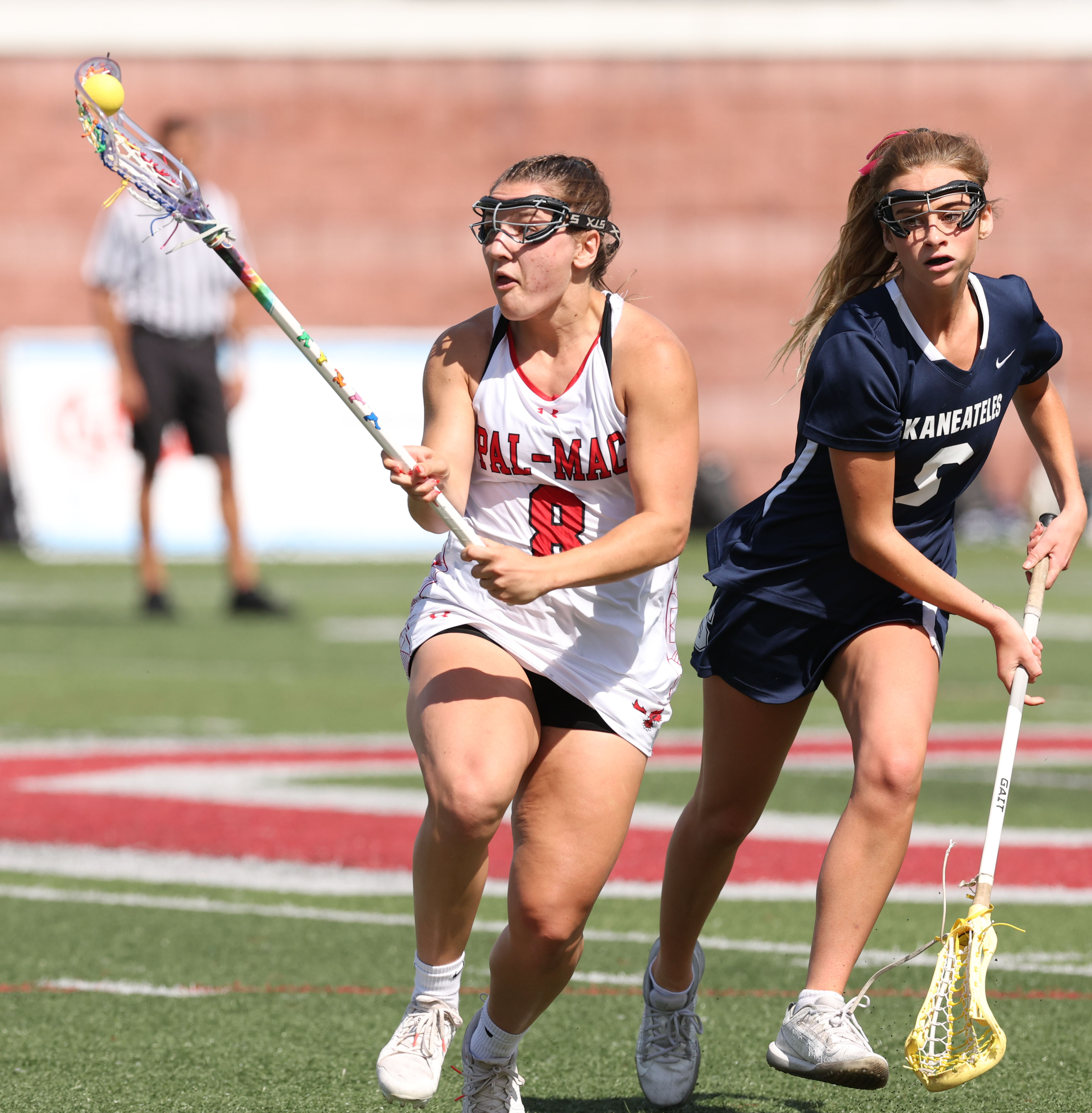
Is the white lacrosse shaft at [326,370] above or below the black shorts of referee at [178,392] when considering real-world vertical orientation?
above

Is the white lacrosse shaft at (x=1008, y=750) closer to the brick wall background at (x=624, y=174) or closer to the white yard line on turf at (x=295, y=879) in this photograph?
the white yard line on turf at (x=295, y=879)

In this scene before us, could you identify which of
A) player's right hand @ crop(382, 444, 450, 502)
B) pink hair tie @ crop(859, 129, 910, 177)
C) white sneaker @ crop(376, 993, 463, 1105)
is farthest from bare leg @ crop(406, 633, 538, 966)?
pink hair tie @ crop(859, 129, 910, 177)

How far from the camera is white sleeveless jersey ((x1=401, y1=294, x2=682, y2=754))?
13.5ft

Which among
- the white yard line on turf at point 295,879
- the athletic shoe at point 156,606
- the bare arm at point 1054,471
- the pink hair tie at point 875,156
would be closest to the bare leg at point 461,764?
the bare arm at point 1054,471

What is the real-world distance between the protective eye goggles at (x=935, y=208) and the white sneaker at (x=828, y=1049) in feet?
5.25

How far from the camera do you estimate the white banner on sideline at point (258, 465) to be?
869 inches

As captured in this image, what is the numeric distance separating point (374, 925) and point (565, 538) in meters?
1.91

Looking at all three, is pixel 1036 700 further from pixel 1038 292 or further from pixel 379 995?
pixel 1038 292

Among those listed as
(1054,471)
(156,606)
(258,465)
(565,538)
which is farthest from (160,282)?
(1054,471)

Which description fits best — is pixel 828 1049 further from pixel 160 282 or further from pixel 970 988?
pixel 160 282

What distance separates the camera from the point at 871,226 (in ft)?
14.1

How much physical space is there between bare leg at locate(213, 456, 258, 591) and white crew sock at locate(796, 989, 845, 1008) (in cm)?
960

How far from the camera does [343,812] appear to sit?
7309 mm

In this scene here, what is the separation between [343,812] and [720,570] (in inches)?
131
